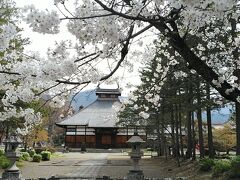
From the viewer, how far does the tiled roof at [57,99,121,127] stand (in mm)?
52562

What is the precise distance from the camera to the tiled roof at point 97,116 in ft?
172

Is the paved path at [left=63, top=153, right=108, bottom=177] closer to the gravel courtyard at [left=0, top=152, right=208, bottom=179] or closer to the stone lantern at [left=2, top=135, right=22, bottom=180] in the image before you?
the gravel courtyard at [left=0, top=152, right=208, bottom=179]

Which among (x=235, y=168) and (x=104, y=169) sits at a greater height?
(x=235, y=168)

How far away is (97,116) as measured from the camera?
55.7 m

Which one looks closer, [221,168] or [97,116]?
[221,168]

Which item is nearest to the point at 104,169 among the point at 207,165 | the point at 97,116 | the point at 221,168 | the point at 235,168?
the point at 207,165

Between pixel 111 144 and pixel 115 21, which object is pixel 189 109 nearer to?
pixel 115 21

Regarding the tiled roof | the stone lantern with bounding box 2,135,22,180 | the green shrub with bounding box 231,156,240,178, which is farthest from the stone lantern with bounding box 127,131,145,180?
the tiled roof

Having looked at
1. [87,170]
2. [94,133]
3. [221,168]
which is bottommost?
[87,170]

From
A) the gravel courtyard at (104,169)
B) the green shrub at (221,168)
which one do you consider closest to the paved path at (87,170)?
the gravel courtyard at (104,169)

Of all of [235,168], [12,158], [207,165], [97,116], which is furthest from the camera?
[97,116]

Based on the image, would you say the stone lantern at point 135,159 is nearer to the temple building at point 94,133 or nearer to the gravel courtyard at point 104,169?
the gravel courtyard at point 104,169

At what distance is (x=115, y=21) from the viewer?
17.0 ft

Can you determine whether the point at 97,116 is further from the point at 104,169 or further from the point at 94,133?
the point at 104,169
